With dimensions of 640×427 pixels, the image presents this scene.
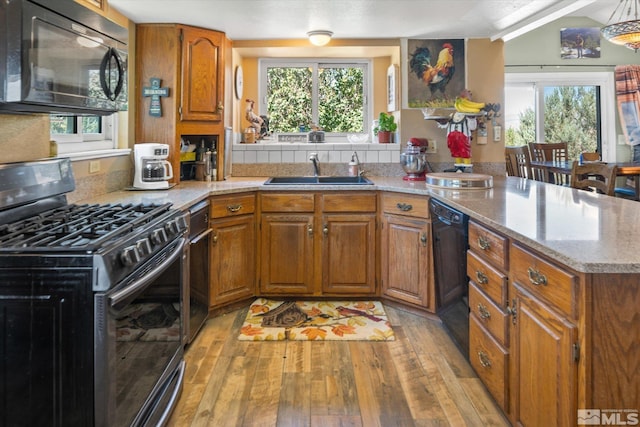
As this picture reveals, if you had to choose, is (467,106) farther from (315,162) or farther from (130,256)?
(130,256)

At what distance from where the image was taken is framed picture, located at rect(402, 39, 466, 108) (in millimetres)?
3676

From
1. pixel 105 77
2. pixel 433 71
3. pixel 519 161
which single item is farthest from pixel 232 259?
pixel 519 161

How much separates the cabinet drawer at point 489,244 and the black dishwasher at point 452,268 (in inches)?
3.6

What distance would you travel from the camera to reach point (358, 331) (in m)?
2.78

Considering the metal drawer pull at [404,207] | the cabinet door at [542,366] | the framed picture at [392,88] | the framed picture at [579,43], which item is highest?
the framed picture at [579,43]

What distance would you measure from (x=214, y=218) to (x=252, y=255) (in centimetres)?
45

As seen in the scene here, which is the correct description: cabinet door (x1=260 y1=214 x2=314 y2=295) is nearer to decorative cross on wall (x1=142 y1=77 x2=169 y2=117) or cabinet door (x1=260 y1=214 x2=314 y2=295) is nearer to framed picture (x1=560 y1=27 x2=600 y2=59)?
decorative cross on wall (x1=142 y1=77 x2=169 y2=117)

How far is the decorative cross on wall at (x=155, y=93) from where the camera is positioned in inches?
127

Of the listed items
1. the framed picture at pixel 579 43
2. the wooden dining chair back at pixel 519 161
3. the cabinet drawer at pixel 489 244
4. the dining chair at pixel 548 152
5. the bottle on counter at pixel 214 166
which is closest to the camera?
the cabinet drawer at pixel 489 244

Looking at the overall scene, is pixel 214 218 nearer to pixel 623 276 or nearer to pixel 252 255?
pixel 252 255

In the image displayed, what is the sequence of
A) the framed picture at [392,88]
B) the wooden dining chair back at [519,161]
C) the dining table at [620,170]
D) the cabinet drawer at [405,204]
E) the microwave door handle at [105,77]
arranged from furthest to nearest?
the wooden dining chair back at [519,161] < the dining table at [620,170] < the framed picture at [392,88] < the cabinet drawer at [405,204] < the microwave door handle at [105,77]

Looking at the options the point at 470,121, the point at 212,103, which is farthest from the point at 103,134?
the point at 470,121

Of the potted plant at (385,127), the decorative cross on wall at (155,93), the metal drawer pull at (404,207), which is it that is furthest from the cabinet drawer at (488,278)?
the decorative cross on wall at (155,93)

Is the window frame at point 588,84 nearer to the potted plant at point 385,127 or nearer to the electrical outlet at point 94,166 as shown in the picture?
the potted plant at point 385,127
